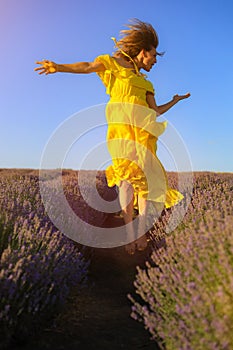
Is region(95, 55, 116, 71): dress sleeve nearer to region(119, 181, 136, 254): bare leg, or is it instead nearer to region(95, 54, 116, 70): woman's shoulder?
region(95, 54, 116, 70): woman's shoulder

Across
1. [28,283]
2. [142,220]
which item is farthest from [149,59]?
[28,283]

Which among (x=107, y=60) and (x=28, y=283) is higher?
(x=107, y=60)

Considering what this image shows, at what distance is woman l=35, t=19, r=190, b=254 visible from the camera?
4.07 m

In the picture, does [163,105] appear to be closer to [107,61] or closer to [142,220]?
[107,61]

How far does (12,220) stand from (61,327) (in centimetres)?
92

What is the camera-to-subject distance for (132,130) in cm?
412

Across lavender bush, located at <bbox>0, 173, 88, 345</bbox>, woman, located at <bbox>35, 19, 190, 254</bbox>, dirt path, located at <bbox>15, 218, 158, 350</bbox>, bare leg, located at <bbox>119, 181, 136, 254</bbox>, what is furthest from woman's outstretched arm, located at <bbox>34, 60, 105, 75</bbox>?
dirt path, located at <bbox>15, 218, 158, 350</bbox>

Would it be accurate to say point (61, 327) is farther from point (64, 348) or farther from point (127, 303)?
point (127, 303)

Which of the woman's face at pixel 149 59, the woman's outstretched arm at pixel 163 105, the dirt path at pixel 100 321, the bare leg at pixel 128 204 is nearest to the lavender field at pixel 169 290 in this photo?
the dirt path at pixel 100 321

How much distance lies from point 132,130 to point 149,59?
74 centimetres

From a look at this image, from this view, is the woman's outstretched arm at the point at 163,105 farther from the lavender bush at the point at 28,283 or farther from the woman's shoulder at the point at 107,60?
the lavender bush at the point at 28,283

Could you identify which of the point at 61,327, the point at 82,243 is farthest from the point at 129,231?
the point at 61,327

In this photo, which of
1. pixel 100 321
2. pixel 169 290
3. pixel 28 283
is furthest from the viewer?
pixel 100 321

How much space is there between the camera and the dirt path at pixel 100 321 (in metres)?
2.83
